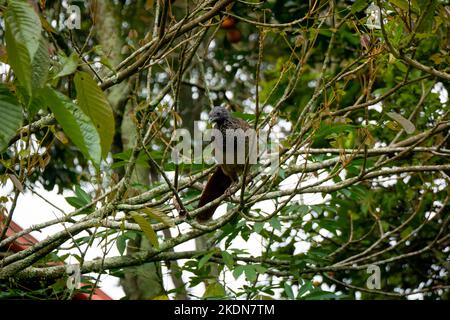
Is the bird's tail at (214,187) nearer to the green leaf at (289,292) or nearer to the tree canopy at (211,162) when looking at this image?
the tree canopy at (211,162)

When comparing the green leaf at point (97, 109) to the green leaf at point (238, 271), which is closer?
the green leaf at point (97, 109)

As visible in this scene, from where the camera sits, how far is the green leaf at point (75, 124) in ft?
4.58

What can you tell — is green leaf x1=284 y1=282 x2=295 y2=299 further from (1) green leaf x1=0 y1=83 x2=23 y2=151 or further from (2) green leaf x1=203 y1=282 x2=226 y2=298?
→ (1) green leaf x1=0 y1=83 x2=23 y2=151

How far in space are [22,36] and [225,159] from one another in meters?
2.77

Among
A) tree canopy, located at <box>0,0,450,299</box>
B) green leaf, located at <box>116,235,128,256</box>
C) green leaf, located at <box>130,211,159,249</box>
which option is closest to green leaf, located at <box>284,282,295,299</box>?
tree canopy, located at <box>0,0,450,299</box>

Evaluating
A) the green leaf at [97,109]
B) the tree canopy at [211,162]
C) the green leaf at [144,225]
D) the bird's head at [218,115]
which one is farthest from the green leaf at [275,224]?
the green leaf at [97,109]

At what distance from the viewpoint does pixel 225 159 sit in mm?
4062

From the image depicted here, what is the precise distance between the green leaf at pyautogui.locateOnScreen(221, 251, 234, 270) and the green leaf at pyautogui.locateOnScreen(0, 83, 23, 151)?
256 centimetres

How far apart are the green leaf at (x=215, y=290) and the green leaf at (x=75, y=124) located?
274 cm

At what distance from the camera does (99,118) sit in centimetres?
160
